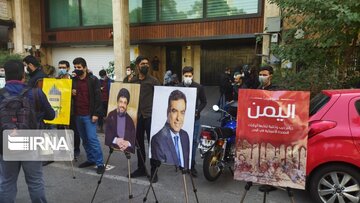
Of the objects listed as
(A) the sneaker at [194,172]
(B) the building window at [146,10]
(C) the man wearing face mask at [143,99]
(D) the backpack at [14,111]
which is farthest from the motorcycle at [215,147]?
(B) the building window at [146,10]

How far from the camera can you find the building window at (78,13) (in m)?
14.2

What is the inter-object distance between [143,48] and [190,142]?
35.9 feet

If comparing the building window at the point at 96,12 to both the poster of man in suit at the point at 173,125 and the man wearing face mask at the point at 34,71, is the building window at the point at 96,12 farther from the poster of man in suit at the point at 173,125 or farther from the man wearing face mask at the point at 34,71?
the poster of man in suit at the point at 173,125

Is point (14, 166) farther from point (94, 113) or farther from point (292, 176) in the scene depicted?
point (292, 176)

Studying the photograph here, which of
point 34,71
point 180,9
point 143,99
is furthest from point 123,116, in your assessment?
point 180,9

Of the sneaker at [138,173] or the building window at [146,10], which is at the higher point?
the building window at [146,10]

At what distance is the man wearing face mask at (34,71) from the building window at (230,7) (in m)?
7.82

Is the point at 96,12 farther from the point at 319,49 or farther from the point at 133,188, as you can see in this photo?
the point at 133,188

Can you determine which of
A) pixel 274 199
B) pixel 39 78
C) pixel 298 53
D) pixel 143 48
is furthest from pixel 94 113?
pixel 143 48

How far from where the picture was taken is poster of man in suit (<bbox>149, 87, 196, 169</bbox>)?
3377mm

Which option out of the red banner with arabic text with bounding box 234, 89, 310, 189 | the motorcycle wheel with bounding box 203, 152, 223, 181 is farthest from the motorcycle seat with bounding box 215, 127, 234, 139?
the red banner with arabic text with bounding box 234, 89, 310, 189

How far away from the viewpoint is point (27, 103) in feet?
10.3

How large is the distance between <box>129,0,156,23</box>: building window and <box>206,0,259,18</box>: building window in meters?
2.61

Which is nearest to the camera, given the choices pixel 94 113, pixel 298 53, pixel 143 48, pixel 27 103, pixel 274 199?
pixel 27 103
